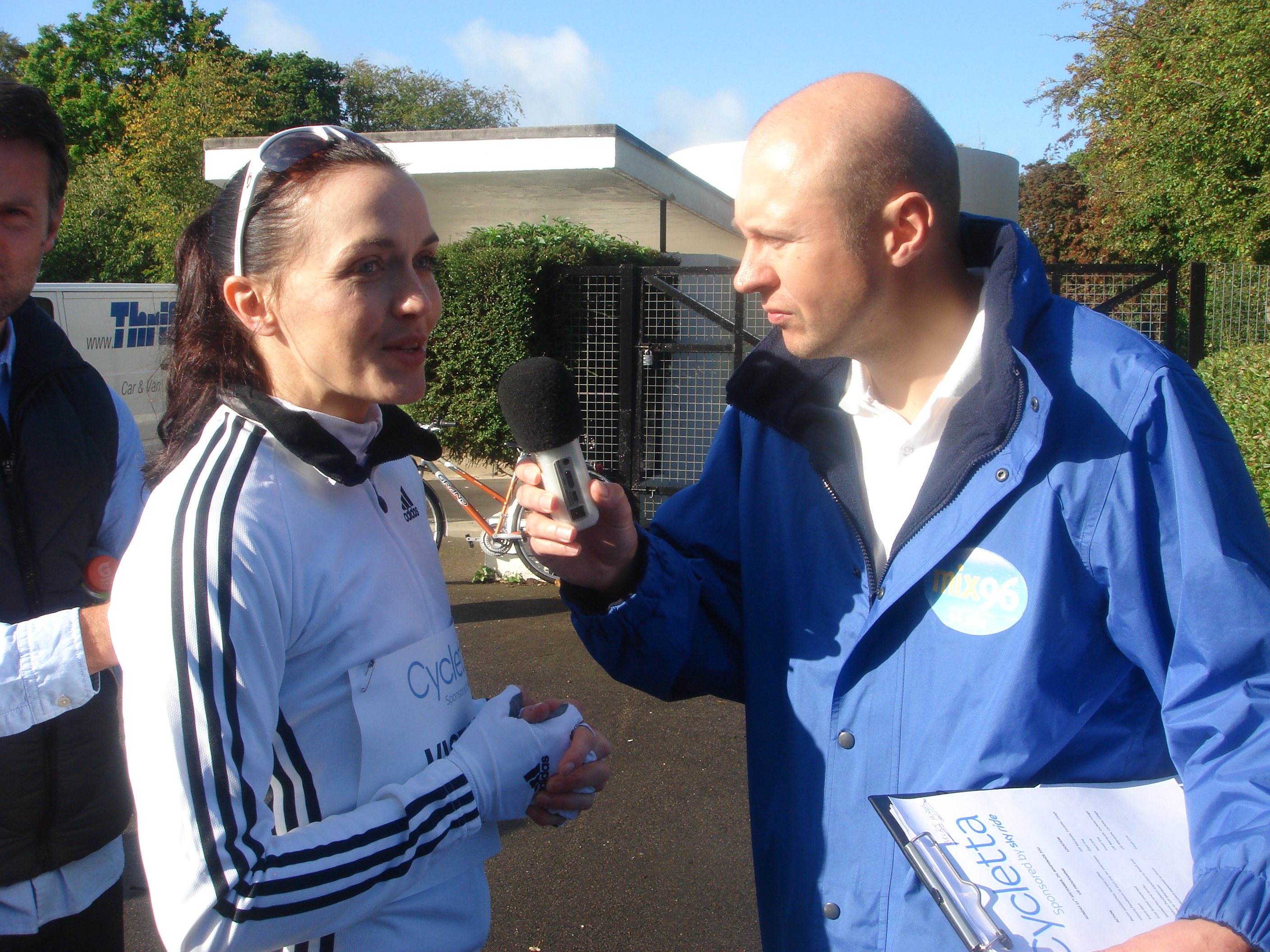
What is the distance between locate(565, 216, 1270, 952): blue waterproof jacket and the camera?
1364 millimetres

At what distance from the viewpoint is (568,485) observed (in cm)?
150

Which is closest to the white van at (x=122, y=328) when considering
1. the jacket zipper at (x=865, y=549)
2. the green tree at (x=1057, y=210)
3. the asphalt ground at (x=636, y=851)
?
the asphalt ground at (x=636, y=851)

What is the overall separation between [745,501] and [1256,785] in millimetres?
949

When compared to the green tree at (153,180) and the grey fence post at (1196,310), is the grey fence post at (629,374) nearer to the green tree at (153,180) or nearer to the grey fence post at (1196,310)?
the grey fence post at (1196,310)

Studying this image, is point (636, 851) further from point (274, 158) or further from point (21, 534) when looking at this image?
point (274, 158)

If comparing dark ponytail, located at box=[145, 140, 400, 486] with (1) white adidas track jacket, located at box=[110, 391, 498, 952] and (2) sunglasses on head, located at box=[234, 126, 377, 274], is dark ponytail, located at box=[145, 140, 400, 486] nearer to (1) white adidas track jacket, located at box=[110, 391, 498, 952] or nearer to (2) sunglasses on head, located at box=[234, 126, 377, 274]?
(2) sunglasses on head, located at box=[234, 126, 377, 274]

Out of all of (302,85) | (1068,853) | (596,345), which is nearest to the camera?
(1068,853)

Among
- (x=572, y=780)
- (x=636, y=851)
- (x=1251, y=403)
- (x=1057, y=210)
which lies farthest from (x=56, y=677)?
(x=1057, y=210)

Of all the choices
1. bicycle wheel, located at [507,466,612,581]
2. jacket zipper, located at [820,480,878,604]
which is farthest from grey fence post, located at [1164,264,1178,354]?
jacket zipper, located at [820,480,878,604]

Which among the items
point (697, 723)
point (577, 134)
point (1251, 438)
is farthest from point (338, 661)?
point (577, 134)

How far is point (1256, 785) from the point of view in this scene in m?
1.29

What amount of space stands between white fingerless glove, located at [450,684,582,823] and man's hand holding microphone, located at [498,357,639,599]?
0.94ft

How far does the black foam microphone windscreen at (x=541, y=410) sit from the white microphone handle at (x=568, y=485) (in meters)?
0.01

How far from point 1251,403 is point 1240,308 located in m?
4.20
